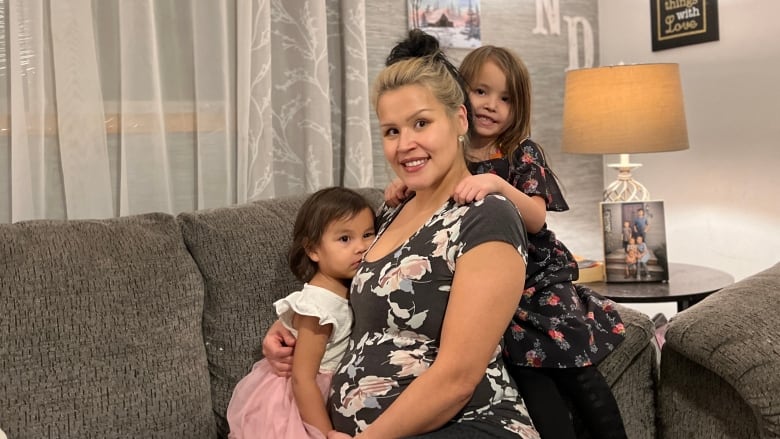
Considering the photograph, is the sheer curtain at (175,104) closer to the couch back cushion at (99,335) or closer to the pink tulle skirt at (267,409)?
the couch back cushion at (99,335)

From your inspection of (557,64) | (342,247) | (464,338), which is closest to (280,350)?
(342,247)

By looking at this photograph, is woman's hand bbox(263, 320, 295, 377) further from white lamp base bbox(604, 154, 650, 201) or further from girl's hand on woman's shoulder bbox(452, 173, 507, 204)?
white lamp base bbox(604, 154, 650, 201)

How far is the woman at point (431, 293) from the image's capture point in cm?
142

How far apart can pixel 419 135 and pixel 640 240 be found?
1290mm

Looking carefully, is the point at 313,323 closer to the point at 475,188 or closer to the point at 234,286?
the point at 234,286

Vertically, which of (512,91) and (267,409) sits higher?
(512,91)

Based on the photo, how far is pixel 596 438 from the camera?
5.74 feet

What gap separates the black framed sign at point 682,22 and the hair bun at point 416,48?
5.50 feet

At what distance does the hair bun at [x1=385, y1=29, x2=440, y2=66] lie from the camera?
1.65 metres

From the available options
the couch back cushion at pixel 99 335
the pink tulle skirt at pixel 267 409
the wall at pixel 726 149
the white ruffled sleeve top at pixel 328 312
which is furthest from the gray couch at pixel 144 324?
the wall at pixel 726 149

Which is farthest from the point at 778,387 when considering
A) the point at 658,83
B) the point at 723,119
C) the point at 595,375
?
the point at 723,119

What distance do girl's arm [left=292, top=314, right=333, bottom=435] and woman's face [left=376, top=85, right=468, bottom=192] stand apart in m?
0.37

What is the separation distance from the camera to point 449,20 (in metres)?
2.99

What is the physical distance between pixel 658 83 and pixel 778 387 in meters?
1.36
